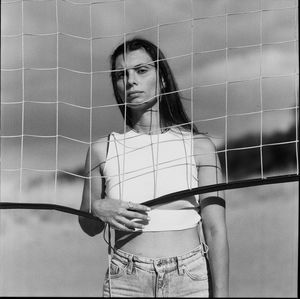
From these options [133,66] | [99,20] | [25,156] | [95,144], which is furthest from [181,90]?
[25,156]

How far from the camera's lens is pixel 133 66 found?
2.09 metres

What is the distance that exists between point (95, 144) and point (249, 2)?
31.6 inches

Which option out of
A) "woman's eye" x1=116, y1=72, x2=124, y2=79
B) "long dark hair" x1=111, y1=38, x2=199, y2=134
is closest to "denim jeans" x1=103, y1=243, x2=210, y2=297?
"long dark hair" x1=111, y1=38, x2=199, y2=134

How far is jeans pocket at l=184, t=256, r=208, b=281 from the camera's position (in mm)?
1896

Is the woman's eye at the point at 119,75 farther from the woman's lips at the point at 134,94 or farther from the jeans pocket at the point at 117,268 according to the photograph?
the jeans pocket at the point at 117,268

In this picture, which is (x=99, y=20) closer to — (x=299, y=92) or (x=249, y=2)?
(x=249, y=2)

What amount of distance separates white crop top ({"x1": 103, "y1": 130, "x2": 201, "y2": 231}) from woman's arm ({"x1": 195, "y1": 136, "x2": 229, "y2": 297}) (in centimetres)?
3

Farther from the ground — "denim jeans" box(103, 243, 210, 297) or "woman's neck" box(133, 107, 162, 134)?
"woman's neck" box(133, 107, 162, 134)

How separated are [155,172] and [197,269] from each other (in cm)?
31

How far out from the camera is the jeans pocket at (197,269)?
74.7 inches

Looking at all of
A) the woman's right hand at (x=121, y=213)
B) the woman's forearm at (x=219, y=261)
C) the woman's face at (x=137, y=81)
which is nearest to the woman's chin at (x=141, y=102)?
the woman's face at (x=137, y=81)

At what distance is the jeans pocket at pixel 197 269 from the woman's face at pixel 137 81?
489 millimetres

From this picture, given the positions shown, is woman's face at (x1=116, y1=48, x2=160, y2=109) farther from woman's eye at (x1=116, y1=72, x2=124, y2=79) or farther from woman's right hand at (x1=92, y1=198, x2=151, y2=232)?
woman's right hand at (x1=92, y1=198, x2=151, y2=232)

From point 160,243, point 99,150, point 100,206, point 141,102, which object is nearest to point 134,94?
point 141,102
